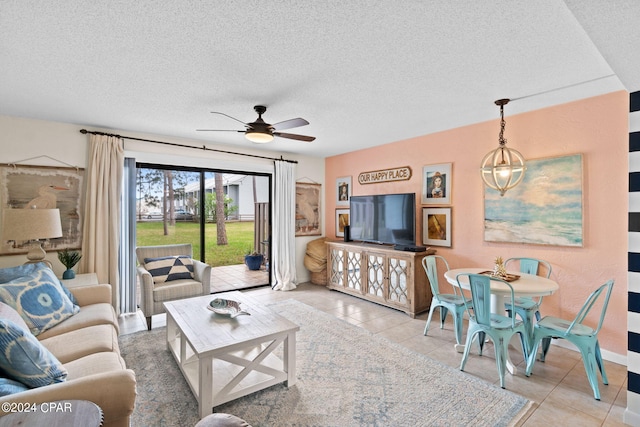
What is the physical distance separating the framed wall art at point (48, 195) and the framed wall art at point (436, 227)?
453 cm

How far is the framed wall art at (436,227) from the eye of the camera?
397 cm

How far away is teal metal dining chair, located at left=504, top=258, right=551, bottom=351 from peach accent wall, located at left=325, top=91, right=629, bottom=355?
92mm

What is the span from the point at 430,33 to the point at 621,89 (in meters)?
2.16

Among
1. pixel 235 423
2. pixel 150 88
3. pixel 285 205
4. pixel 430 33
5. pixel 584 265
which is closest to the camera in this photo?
pixel 235 423

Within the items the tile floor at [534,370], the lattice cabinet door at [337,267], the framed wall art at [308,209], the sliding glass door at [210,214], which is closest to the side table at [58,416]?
the tile floor at [534,370]

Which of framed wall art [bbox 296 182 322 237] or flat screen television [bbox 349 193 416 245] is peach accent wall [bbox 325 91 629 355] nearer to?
flat screen television [bbox 349 193 416 245]

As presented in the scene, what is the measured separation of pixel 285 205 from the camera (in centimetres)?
542

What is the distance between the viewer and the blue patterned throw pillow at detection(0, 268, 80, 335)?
2134 mm

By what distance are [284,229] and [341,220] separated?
1104 millimetres

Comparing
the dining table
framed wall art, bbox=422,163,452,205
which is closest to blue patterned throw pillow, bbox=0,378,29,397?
the dining table

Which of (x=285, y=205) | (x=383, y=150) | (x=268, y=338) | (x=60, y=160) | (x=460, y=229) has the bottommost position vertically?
(x=268, y=338)

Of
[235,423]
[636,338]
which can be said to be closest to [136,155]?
[235,423]

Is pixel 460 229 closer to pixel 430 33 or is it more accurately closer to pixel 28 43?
pixel 430 33

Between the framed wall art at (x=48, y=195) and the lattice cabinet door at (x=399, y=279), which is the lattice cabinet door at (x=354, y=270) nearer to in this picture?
the lattice cabinet door at (x=399, y=279)
